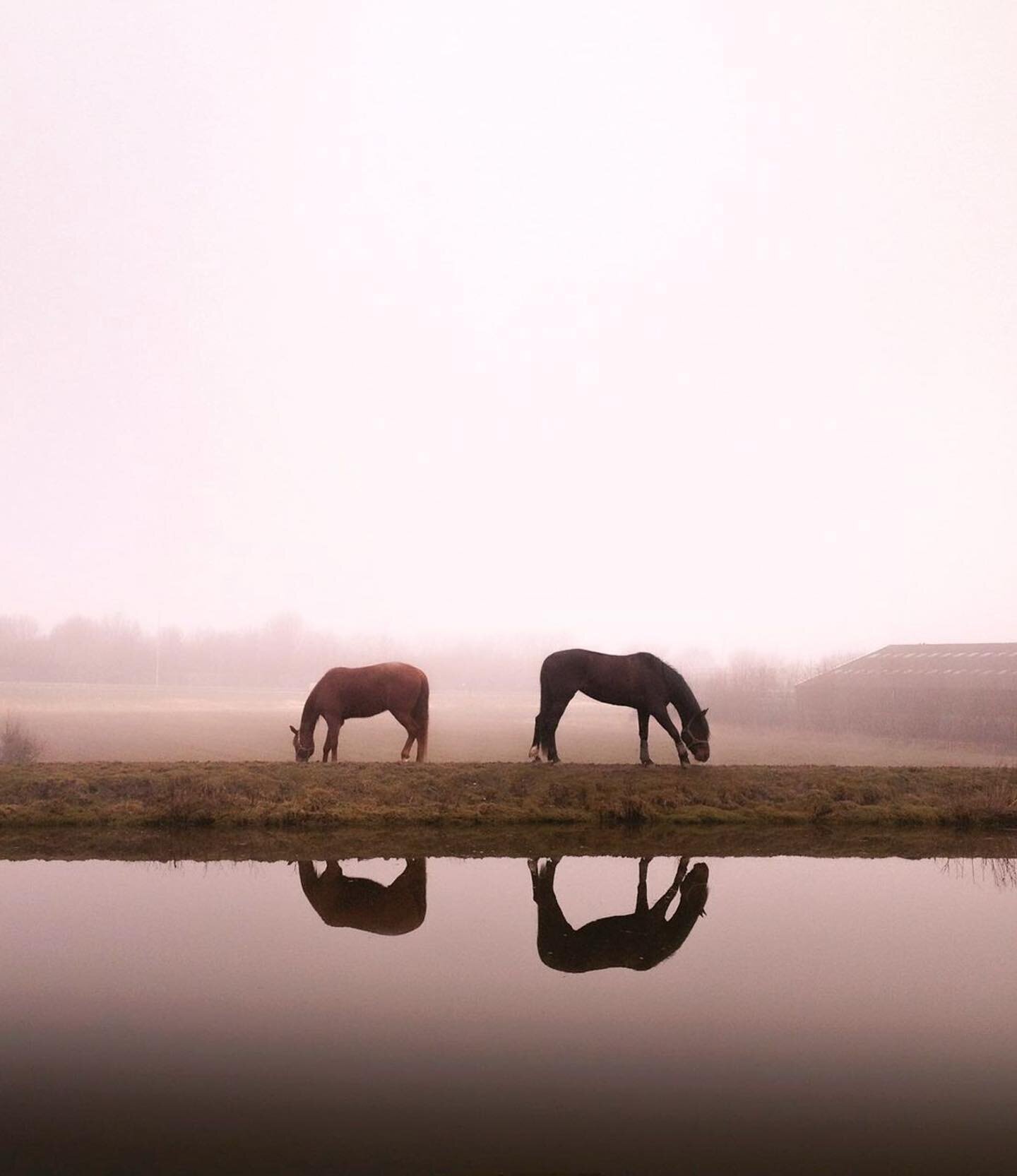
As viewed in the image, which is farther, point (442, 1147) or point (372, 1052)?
point (372, 1052)

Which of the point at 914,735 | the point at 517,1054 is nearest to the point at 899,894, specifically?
the point at 517,1054

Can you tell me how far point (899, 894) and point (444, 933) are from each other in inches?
229

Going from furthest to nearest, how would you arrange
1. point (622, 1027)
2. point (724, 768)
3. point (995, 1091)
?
point (724, 768)
point (622, 1027)
point (995, 1091)

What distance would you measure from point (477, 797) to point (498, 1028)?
880 cm

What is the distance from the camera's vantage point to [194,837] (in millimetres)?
12445

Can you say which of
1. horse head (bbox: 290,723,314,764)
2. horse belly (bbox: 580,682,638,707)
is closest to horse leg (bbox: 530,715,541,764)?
horse belly (bbox: 580,682,638,707)

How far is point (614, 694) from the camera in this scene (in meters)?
17.8

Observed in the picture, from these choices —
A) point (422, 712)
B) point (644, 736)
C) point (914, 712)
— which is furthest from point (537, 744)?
point (914, 712)

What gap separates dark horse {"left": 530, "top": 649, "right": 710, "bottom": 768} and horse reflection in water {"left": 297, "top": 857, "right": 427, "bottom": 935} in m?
7.21

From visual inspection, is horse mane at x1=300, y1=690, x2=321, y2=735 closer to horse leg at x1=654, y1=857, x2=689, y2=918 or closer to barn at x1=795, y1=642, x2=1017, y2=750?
horse leg at x1=654, y1=857, x2=689, y2=918

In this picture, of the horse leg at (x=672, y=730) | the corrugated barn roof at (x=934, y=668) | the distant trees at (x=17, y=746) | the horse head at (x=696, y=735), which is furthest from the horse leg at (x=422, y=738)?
the corrugated barn roof at (x=934, y=668)

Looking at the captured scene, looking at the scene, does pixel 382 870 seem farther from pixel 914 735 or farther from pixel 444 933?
pixel 914 735

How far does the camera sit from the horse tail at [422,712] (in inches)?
795

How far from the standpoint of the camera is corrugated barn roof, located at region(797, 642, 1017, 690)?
135 feet
